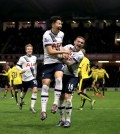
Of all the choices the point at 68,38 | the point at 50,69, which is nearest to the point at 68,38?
the point at 68,38

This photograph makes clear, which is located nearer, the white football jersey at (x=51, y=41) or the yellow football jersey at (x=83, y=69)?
the white football jersey at (x=51, y=41)

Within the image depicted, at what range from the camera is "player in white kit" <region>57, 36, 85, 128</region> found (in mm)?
10953

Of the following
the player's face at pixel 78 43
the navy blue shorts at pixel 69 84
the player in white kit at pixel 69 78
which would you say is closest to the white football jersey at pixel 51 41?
the player in white kit at pixel 69 78

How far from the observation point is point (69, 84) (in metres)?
11.0

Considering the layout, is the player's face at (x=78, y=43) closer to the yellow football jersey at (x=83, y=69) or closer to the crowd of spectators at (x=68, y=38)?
the yellow football jersey at (x=83, y=69)

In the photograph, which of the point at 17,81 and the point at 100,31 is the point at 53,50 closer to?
the point at 17,81

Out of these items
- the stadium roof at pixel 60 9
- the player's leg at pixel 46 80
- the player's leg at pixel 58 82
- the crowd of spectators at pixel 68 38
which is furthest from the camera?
the crowd of spectators at pixel 68 38

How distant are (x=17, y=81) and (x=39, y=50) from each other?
2650 cm

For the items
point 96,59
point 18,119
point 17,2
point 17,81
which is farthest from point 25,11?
point 18,119

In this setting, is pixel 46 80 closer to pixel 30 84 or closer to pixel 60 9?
pixel 30 84

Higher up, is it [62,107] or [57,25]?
[57,25]

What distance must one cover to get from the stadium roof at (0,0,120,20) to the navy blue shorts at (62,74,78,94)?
27.0 metres

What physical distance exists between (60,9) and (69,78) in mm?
31359

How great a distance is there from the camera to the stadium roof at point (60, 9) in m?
38.8
